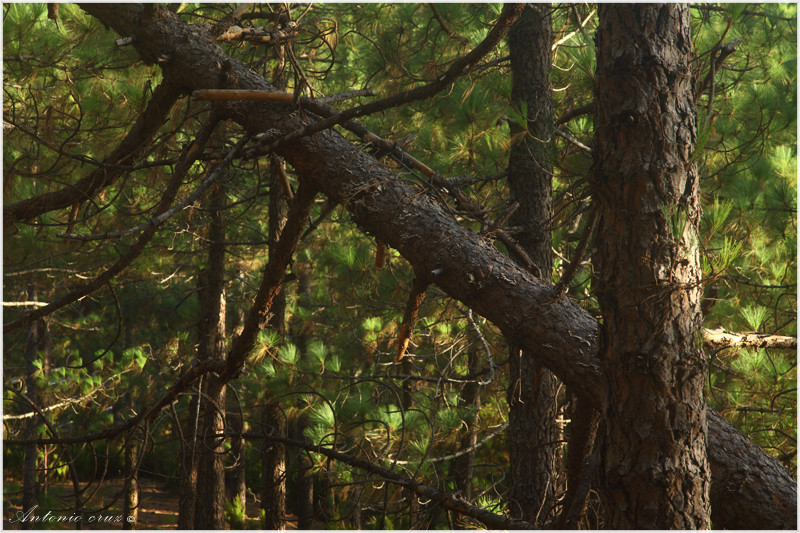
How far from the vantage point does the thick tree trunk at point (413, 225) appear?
5.37ft

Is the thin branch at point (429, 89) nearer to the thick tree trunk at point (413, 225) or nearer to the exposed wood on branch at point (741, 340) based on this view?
the thick tree trunk at point (413, 225)

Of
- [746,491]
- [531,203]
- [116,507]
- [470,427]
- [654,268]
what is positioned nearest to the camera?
[654,268]

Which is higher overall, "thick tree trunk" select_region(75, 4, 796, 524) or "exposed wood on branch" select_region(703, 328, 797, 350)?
"thick tree trunk" select_region(75, 4, 796, 524)

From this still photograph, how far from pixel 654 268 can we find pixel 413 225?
0.80 meters

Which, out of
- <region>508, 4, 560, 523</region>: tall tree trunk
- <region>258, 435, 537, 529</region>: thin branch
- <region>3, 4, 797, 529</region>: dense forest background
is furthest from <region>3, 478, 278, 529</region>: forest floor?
<region>258, 435, 537, 529</region>: thin branch

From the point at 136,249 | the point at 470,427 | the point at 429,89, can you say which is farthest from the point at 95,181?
the point at 470,427

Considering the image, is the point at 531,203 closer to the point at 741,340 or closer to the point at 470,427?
the point at 741,340

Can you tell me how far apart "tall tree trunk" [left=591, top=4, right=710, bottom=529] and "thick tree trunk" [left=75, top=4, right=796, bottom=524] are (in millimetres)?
144

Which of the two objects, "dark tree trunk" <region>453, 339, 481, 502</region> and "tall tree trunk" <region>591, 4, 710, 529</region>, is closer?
"tall tree trunk" <region>591, 4, 710, 529</region>

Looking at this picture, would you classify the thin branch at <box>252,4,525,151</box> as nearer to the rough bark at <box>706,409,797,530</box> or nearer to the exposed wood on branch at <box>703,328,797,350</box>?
the exposed wood on branch at <box>703,328,797,350</box>

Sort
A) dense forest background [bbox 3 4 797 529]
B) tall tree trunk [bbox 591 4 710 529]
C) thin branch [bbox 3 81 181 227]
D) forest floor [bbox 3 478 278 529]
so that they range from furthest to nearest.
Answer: forest floor [bbox 3 478 278 529], thin branch [bbox 3 81 181 227], dense forest background [bbox 3 4 797 529], tall tree trunk [bbox 591 4 710 529]

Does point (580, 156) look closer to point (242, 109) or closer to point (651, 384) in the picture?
point (242, 109)

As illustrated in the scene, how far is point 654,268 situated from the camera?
A: 1287 millimetres

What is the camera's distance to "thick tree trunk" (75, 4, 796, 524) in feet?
5.37
